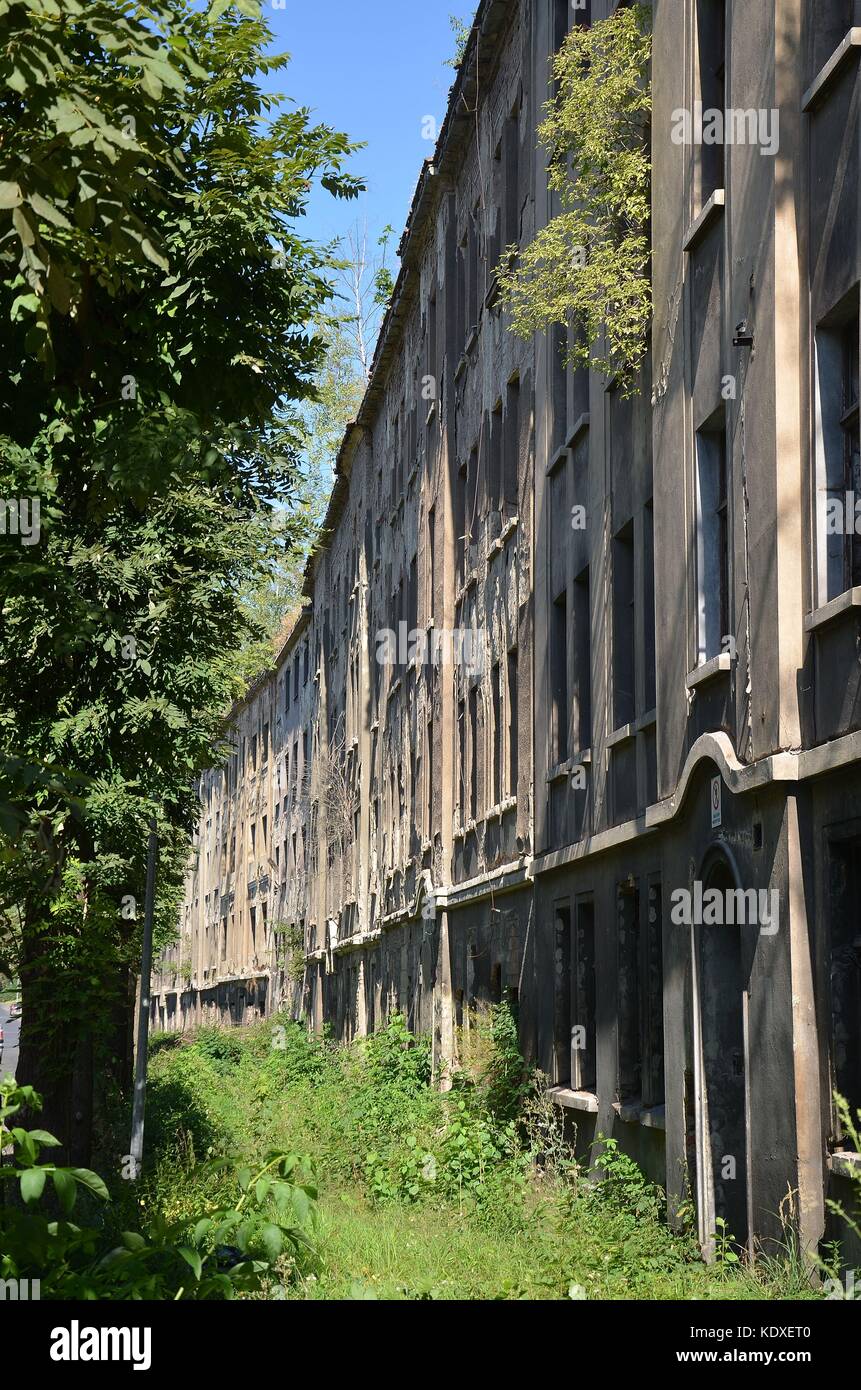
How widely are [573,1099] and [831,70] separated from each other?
10319 millimetres

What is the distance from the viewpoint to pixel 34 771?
5.39m

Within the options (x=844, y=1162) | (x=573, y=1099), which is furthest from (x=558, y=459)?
(x=844, y=1162)

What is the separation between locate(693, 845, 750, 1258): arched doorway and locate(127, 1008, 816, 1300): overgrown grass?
1.55ft

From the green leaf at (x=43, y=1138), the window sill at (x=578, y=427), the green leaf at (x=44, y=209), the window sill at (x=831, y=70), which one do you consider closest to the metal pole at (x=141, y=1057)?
the window sill at (x=578, y=427)

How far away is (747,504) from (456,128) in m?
17.3

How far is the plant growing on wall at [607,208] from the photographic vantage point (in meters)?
14.4

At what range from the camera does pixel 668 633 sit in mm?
13352

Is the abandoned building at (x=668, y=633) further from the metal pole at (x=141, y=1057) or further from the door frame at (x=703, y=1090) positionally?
the metal pole at (x=141, y=1057)

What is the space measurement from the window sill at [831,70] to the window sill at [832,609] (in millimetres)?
3196

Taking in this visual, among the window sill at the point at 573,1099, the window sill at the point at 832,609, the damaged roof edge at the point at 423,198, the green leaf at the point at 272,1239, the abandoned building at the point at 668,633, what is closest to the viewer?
the green leaf at the point at 272,1239

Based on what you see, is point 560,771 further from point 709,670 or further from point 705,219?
point 705,219

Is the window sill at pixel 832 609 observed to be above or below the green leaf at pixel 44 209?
below

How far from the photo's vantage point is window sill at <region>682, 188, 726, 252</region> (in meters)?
12.1
